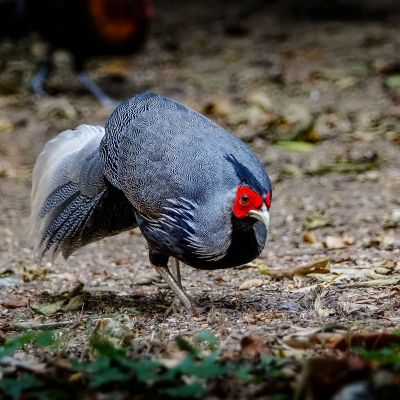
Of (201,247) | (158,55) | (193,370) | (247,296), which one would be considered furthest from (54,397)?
(158,55)

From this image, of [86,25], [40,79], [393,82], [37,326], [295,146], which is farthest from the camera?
[40,79]

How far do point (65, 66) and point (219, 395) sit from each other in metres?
8.95

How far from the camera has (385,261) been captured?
215 inches

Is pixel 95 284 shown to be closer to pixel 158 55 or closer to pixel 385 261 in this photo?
pixel 385 261

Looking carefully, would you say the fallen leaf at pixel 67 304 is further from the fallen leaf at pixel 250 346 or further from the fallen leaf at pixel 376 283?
the fallen leaf at pixel 250 346

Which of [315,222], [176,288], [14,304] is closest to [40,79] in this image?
[315,222]

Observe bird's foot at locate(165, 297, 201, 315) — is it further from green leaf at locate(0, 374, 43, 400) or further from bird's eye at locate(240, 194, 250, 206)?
green leaf at locate(0, 374, 43, 400)

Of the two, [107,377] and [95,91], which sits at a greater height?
[107,377]

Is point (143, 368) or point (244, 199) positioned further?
point (244, 199)

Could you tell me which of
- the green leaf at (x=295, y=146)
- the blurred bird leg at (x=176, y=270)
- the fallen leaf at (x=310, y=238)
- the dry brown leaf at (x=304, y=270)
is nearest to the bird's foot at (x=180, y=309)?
the blurred bird leg at (x=176, y=270)

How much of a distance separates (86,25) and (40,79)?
89 cm

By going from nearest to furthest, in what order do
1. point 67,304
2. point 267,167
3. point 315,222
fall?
point 67,304 → point 315,222 → point 267,167

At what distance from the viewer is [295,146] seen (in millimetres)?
8094

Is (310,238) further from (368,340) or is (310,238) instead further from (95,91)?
(95,91)
